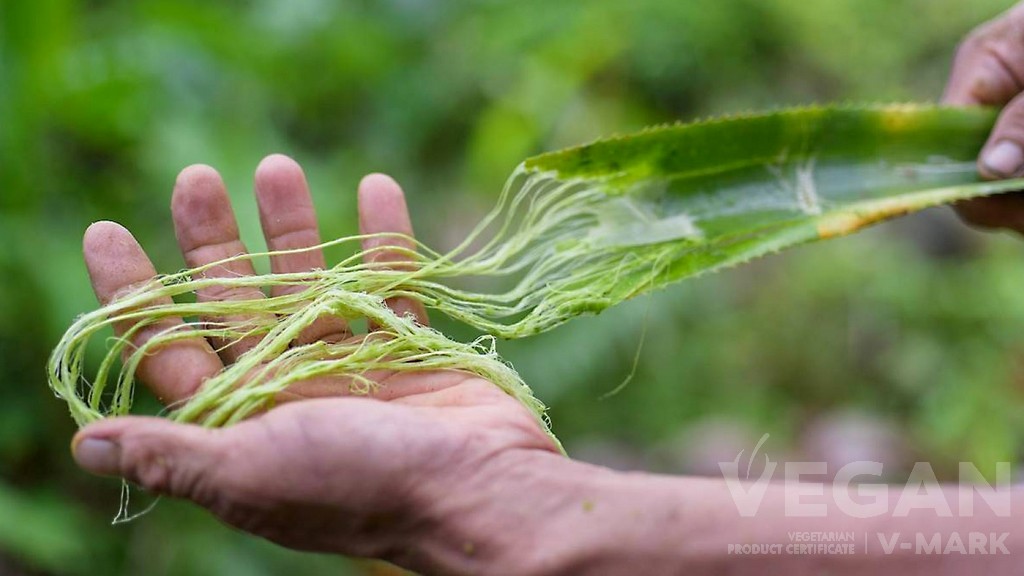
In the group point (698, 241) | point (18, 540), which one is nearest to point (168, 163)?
point (18, 540)

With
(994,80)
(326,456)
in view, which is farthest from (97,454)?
(994,80)

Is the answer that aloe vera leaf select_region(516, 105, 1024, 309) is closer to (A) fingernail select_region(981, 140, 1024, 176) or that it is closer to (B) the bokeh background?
(A) fingernail select_region(981, 140, 1024, 176)

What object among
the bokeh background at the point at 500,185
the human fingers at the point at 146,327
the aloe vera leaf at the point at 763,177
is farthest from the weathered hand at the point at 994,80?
the human fingers at the point at 146,327

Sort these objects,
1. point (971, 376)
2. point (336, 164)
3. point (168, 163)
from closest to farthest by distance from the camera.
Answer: point (168, 163) → point (971, 376) → point (336, 164)

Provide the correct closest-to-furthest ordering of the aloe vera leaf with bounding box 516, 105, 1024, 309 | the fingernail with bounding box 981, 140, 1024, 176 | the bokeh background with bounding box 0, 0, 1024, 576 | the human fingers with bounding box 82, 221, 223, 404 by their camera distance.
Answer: the human fingers with bounding box 82, 221, 223, 404
the aloe vera leaf with bounding box 516, 105, 1024, 309
the fingernail with bounding box 981, 140, 1024, 176
the bokeh background with bounding box 0, 0, 1024, 576

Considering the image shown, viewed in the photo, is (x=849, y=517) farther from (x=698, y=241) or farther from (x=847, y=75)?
(x=847, y=75)

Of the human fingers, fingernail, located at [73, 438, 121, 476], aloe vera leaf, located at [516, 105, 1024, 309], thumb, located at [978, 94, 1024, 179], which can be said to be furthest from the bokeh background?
fingernail, located at [73, 438, 121, 476]

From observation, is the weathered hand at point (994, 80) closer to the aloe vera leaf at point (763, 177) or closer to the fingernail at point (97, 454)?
the aloe vera leaf at point (763, 177)
